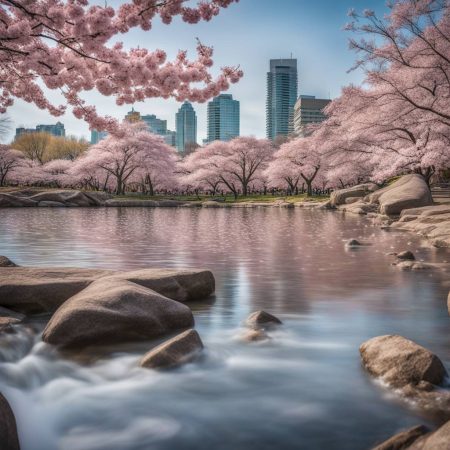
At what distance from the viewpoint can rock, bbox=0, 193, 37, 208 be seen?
43.4 metres

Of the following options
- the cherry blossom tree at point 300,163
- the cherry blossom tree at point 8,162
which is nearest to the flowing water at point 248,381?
the cherry blossom tree at point 300,163

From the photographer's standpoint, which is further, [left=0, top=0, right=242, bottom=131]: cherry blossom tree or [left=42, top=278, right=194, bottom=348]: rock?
[left=0, top=0, right=242, bottom=131]: cherry blossom tree

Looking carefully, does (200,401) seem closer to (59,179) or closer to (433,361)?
(433,361)

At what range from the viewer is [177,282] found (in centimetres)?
743

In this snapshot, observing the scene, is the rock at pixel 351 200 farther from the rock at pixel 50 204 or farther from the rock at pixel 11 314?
the rock at pixel 11 314

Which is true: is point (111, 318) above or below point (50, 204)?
below

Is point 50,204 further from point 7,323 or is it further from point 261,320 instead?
point 261,320

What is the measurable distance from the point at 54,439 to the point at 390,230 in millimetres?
18816

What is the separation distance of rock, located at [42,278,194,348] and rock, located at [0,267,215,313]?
99cm

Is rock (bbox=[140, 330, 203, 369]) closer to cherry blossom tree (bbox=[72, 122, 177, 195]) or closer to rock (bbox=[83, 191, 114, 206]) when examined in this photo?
rock (bbox=[83, 191, 114, 206])

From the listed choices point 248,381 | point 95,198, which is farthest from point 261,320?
point 95,198

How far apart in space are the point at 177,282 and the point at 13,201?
41.5 meters

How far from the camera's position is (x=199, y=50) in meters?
12.4

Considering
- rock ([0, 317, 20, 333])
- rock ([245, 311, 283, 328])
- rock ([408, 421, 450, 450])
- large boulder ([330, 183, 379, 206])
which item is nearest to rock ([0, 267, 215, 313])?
rock ([0, 317, 20, 333])
